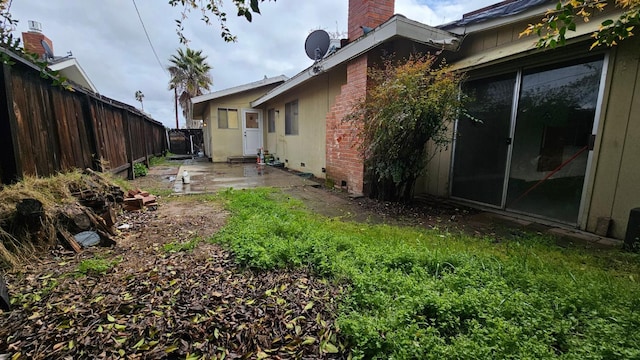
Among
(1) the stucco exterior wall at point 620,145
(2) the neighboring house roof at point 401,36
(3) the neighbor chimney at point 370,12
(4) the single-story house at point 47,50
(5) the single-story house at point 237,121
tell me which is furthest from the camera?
(5) the single-story house at point 237,121

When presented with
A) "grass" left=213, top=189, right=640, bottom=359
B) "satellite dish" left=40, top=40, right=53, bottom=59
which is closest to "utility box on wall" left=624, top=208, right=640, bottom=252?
"grass" left=213, top=189, right=640, bottom=359

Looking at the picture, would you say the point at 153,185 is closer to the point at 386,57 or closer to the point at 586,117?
the point at 386,57

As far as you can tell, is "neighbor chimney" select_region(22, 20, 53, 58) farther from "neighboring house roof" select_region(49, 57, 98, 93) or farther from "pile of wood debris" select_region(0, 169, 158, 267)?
"pile of wood debris" select_region(0, 169, 158, 267)

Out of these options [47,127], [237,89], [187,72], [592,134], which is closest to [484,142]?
[592,134]

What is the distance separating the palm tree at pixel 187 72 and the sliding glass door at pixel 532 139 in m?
22.9

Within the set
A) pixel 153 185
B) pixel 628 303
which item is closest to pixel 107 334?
pixel 628 303

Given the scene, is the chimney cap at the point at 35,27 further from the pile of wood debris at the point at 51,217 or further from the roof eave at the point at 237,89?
the pile of wood debris at the point at 51,217

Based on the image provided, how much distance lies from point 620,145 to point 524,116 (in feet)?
3.59

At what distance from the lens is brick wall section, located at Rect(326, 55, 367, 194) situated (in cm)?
489

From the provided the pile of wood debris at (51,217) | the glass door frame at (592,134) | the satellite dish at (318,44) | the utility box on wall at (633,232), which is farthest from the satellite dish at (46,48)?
the utility box on wall at (633,232)

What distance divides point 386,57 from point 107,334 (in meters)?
4.94

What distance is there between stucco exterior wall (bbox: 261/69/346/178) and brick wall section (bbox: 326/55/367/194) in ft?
2.90

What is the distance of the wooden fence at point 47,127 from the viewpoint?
2627mm

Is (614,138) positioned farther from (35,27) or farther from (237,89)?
(35,27)
